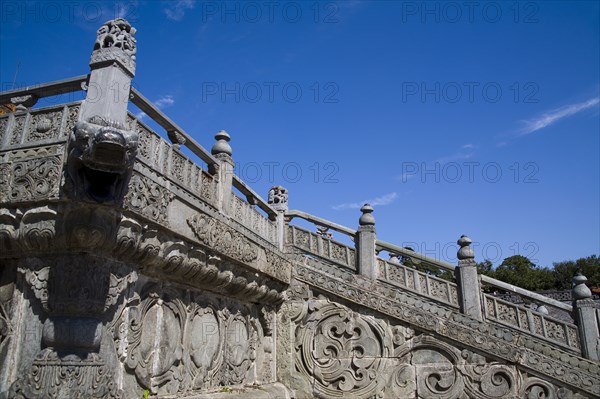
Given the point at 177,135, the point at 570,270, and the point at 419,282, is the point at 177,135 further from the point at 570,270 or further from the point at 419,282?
the point at 570,270

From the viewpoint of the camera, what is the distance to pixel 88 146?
412cm

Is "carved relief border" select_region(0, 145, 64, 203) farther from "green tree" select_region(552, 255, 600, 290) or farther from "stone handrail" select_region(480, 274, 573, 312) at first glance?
"green tree" select_region(552, 255, 600, 290)

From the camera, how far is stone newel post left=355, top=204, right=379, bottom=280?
9133mm

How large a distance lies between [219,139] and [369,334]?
458cm

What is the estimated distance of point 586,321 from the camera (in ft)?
26.5

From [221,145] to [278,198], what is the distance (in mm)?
2937

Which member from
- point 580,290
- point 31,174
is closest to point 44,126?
point 31,174

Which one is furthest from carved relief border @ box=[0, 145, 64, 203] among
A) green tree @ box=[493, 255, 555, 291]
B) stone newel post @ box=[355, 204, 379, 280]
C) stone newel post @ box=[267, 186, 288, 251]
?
green tree @ box=[493, 255, 555, 291]

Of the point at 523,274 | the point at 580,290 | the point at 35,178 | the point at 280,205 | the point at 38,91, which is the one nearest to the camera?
the point at 35,178

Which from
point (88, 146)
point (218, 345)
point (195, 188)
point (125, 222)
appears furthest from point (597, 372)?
point (88, 146)

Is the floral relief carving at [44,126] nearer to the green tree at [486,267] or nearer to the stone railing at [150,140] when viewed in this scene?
the stone railing at [150,140]

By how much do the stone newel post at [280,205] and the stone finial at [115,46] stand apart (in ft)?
17.4

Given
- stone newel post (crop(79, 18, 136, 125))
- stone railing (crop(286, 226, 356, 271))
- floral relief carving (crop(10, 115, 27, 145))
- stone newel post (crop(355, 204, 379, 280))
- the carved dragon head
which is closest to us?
the carved dragon head

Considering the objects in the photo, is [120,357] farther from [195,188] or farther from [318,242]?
[318,242]
